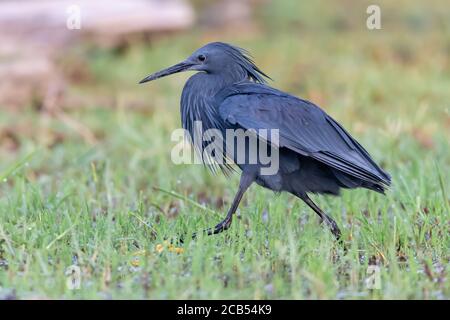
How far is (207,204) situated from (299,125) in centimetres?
123

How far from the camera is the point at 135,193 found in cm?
622

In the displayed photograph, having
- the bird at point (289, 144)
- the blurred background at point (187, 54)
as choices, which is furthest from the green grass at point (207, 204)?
the bird at point (289, 144)

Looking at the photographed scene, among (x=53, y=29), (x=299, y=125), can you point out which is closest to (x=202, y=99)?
(x=299, y=125)

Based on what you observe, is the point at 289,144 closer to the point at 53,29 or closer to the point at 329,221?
the point at 329,221

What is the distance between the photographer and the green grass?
4.12 m

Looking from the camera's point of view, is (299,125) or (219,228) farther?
(299,125)

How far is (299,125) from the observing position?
16.5 ft

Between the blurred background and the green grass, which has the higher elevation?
the blurred background

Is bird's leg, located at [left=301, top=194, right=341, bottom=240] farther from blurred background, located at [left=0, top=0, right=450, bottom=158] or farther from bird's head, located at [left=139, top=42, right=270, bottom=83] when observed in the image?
blurred background, located at [left=0, top=0, right=450, bottom=158]

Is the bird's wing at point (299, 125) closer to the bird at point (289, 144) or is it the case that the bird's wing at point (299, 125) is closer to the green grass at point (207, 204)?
the bird at point (289, 144)

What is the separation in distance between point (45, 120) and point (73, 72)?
77.1 inches

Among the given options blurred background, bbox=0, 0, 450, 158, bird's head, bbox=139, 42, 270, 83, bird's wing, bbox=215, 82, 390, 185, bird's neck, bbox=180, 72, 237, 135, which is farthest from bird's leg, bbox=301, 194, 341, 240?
blurred background, bbox=0, 0, 450, 158

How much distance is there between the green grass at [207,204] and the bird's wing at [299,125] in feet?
1.09
